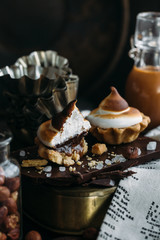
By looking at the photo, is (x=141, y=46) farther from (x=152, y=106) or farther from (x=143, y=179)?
(x=143, y=179)

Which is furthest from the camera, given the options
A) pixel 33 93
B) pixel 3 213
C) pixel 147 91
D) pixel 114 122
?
pixel 147 91

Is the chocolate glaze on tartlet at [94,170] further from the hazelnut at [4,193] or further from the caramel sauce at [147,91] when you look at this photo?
the caramel sauce at [147,91]

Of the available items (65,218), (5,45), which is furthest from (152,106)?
(5,45)

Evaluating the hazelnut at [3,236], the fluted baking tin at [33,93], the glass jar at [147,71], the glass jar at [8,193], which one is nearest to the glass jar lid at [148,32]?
the glass jar at [147,71]

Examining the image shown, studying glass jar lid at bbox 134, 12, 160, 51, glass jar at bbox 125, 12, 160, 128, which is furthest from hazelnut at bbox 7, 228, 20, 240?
glass jar lid at bbox 134, 12, 160, 51

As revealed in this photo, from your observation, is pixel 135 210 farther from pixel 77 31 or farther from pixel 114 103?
pixel 77 31

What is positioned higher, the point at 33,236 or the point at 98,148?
the point at 98,148

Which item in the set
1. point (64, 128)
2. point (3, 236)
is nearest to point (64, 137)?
point (64, 128)
